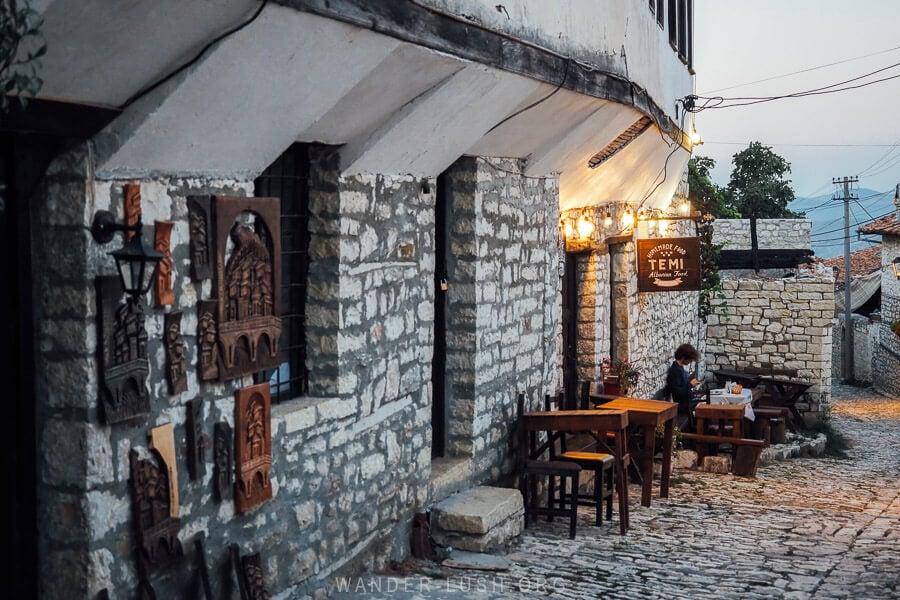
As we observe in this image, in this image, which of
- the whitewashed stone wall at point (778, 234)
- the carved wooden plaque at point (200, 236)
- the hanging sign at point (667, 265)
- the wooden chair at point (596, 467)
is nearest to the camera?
the carved wooden plaque at point (200, 236)

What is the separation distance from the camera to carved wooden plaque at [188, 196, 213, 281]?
4.57 m

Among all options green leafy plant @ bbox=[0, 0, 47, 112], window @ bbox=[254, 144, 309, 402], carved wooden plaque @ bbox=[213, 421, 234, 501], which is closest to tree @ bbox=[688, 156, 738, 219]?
window @ bbox=[254, 144, 309, 402]

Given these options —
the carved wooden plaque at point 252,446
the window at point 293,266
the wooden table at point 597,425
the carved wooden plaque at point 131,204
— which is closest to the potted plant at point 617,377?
the wooden table at point 597,425

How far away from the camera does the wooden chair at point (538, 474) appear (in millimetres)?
7797

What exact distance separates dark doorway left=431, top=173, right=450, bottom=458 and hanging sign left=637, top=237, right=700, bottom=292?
5375mm

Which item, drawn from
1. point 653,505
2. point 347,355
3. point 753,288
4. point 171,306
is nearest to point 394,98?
point 347,355

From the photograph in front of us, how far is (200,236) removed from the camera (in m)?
4.61

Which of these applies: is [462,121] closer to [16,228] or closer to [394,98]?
[394,98]

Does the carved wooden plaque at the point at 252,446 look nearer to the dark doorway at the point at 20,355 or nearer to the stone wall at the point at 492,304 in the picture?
the dark doorway at the point at 20,355

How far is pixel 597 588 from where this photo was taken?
653cm

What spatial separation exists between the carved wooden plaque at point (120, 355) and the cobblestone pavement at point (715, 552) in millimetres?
2019

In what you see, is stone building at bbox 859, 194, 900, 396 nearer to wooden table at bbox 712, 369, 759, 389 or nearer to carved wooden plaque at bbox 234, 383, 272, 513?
wooden table at bbox 712, 369, 759, 389

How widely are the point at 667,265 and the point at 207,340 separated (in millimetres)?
8621

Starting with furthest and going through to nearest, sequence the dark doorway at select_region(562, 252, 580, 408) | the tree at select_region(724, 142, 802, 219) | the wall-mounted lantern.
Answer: the tree at select_region(724, 142, 802, 219) < the dark doorway at select_region(562, 252, 580, 408) < the wall-mounted lantern
